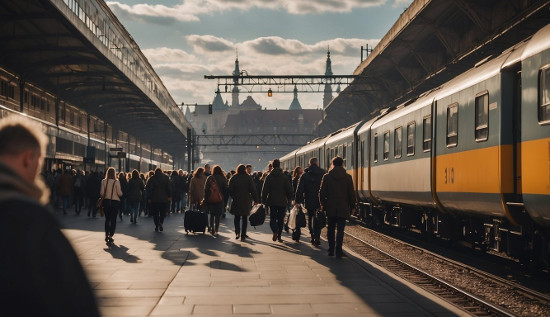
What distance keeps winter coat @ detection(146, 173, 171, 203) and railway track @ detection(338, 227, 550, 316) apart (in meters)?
6.21

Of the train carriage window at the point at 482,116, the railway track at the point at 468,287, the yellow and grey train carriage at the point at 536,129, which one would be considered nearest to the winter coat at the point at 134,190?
the railway track at the point at 468,287

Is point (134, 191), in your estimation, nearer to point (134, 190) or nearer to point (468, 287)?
point (134, 190)

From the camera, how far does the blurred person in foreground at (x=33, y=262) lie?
6.65 ft

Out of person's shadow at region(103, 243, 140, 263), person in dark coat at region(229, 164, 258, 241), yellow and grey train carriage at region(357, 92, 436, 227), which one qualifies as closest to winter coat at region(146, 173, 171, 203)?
person in dark coat at region(229, 164, 258, 241)

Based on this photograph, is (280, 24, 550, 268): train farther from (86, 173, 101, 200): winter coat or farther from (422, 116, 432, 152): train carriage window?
(86, 173, 101, 200): winter coat

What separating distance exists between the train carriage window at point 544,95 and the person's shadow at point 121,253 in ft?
22.2

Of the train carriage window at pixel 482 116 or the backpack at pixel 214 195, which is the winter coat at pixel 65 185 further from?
the train carriage window at pixel 482 116

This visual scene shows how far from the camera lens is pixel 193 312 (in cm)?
771

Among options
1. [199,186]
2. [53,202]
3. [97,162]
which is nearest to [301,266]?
[199,186]

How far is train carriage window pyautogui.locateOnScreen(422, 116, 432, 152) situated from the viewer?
1479 centimetres

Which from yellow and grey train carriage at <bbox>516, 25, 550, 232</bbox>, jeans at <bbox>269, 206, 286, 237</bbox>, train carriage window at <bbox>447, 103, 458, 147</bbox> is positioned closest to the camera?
yellow and grey train carriage at <bbox>516, 25, 550, 232</bbox>

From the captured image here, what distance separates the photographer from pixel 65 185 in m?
27.0

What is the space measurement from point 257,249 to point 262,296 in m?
6.23

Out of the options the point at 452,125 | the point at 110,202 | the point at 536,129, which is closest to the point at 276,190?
the point at 110,202
